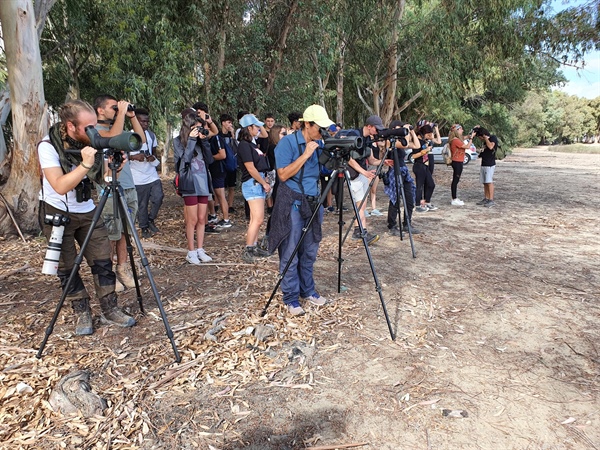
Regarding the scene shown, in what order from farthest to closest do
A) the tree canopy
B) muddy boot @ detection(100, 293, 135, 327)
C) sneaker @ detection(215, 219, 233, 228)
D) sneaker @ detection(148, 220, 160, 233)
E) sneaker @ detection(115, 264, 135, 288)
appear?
the tree canopy, sneaker @ detection(215, 219, 233, 228), sneaker @ detection(148, 220, 160, 233), sneaker @ detection(115, 264, 135, 288), muddy boot @ detection(100, 293, 135, 327)

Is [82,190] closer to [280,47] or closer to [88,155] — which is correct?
[88,155]

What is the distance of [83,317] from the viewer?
3432mm

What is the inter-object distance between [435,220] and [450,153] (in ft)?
7.45

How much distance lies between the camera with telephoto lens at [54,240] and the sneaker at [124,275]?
1168mm

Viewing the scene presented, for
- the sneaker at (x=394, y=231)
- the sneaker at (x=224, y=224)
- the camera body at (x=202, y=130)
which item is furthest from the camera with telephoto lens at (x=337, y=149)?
the sneaker at (x=224, y=224)

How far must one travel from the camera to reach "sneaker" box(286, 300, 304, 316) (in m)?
3.76

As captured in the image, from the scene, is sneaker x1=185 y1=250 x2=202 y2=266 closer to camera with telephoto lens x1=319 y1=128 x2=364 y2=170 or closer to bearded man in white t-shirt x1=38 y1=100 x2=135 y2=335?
bearded man in white t-shirt x1=38 y1=100 x2=135 y2=335

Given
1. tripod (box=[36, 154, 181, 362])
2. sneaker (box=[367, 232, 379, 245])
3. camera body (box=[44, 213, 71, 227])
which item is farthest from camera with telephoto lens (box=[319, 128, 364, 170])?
sneaker (box=[367, 232, 379, 245])

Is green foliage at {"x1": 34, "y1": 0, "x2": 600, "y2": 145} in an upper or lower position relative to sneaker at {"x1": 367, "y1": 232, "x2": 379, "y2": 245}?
upper

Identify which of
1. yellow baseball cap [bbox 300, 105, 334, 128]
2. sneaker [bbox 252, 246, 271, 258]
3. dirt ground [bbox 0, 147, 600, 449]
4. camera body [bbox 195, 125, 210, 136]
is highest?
camera body [bbox 195, 125, 210, 136]

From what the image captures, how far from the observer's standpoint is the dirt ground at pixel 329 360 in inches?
95.3

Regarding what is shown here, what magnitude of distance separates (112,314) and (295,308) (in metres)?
1.61

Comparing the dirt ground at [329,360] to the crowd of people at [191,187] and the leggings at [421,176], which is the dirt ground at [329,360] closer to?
the crowd of people at [191,187]

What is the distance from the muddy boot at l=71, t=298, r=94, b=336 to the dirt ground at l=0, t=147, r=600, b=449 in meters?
0.10
